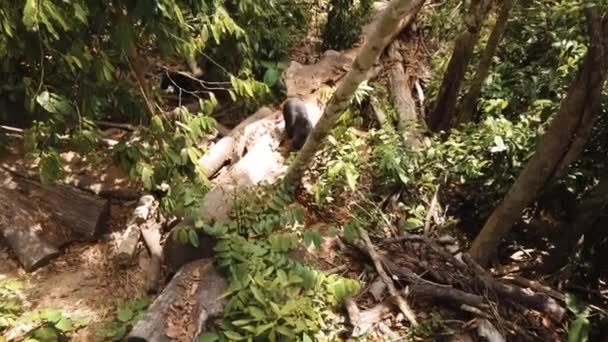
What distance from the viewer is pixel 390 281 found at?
406 centimetres

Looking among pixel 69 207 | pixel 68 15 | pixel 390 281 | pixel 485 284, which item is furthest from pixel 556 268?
pixel 69 207

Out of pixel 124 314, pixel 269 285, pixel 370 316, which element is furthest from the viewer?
pixel 124 314

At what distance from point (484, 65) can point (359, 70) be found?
2.08m

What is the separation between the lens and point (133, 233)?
5168 mm

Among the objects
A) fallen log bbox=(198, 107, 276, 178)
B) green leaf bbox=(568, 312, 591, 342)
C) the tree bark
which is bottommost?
green leaf bbox=(568, 312, 591, 342)

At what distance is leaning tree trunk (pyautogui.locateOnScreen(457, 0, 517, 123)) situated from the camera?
4.66 metres

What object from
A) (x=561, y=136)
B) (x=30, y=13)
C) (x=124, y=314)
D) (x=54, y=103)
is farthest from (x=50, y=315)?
(x=561, y=136)

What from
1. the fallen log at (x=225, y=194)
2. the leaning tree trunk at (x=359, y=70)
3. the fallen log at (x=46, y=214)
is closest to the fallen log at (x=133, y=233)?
the fallen log at (x=46, y=214)

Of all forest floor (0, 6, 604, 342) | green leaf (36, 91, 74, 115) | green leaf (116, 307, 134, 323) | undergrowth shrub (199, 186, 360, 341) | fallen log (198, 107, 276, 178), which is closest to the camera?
green leaf (36, 91, 74, 115)

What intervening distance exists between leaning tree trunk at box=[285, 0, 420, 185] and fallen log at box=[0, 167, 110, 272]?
7.65 ft

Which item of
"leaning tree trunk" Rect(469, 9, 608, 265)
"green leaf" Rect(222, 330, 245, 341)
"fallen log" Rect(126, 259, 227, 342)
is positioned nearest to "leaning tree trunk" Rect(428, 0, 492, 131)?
"leaning tree trunk" Rect(469, 9, 608, 265)

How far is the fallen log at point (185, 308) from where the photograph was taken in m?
3.71

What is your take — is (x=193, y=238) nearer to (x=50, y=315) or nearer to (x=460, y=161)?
(x=50, y=315)

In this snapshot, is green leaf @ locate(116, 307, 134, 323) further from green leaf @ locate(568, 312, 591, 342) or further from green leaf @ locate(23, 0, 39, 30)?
green leaf @ locate(568, 312, 591, 342)
